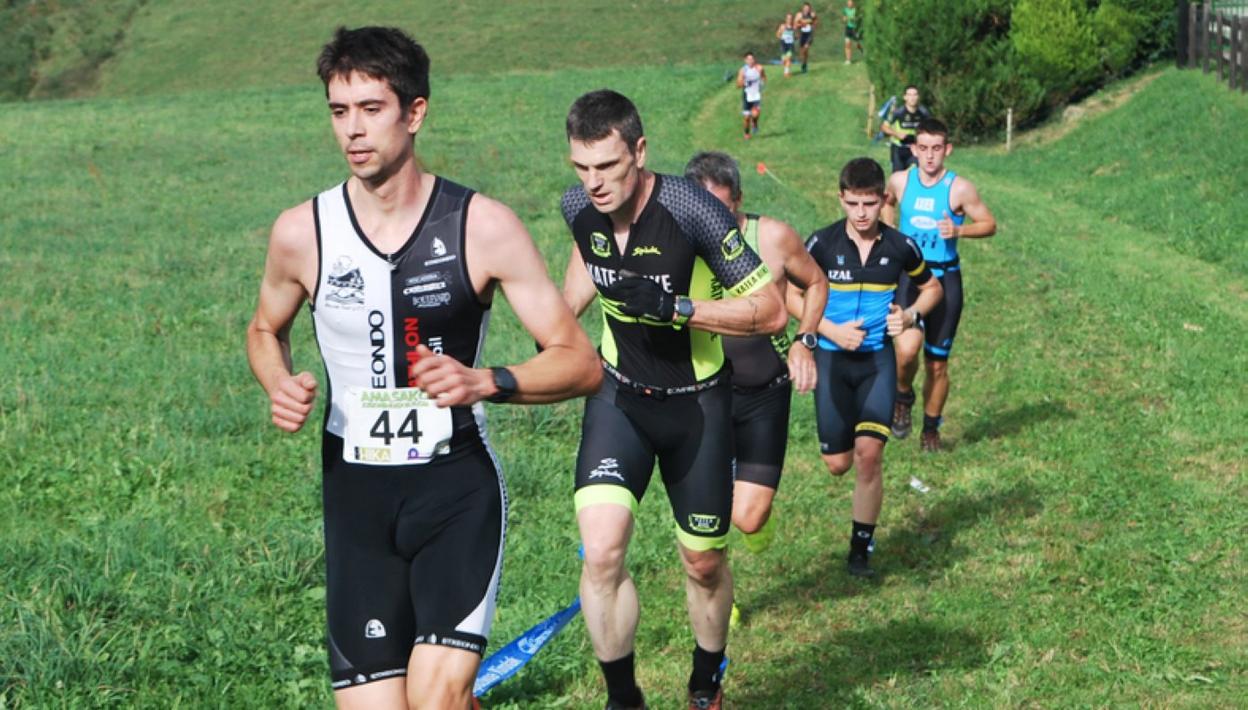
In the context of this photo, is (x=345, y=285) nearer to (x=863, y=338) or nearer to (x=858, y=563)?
(x=863, y=338)

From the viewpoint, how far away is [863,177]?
9.48 m

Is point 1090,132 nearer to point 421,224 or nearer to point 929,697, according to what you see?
point 929,697

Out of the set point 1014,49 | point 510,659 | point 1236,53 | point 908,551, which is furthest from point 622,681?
point 1014,49

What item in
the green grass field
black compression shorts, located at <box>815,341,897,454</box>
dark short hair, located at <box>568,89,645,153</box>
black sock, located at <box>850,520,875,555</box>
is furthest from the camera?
black compression shorts, located at <box>815,341,897,454</box>

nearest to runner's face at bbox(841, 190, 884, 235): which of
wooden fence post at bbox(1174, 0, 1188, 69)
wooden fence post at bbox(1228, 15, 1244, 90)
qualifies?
wooden fence post at bbox(1228, 15, 1244, 90)

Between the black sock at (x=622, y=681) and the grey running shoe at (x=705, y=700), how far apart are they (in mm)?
391

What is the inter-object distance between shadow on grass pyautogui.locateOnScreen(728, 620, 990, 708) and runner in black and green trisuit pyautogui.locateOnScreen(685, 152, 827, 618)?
2.36 feet

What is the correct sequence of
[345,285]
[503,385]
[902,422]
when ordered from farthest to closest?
[902,422], [345,285], [503,385]

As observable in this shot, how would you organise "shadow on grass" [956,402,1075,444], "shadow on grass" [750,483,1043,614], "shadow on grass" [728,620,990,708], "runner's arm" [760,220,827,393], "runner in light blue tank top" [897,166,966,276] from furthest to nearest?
"shadow on grass" [956,402,1075,444] < "runner in light blue tank top" [897,166,966,276] < "shadow on grass" [750,483,1043,614] < "runner's arm" [760,220,827,393] < "shadow on grass" [728,620,990,708]

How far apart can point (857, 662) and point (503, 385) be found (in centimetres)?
401

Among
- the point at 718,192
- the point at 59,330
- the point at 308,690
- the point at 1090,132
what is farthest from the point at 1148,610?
the point at 1090,132

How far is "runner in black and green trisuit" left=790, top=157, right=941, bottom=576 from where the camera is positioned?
9.32m

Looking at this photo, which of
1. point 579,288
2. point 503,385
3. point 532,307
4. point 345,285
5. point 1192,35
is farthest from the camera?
point 1192,35

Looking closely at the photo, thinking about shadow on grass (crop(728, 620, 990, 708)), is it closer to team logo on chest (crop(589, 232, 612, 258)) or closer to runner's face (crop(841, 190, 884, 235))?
team logo on chest (crop(589, 232, 612, 258))
